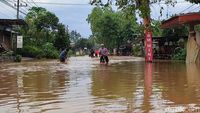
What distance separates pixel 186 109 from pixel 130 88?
436 cm

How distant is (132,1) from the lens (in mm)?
20000

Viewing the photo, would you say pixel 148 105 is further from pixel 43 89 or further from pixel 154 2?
pixel 154 2

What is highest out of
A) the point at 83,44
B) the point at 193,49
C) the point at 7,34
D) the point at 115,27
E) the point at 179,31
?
the point at 115,27

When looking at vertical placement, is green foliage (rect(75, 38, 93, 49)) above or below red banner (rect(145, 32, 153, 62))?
above

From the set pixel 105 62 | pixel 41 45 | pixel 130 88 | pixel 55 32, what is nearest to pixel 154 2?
pixel 105 62

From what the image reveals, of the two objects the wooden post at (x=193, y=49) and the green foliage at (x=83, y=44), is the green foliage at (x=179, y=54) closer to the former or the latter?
the wooden post at (x=193, y=49)

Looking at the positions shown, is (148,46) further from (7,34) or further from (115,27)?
(115,27)

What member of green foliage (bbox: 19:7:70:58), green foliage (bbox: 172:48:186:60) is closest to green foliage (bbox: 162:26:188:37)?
green foliage (bbox: 172:48:186:60)

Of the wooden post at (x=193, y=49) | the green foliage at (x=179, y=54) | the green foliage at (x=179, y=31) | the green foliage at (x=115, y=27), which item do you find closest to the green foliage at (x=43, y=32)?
the green foliage at (x=115, y=27)

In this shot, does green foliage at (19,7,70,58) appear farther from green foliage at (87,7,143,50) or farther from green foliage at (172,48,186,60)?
green foliage at (172,48,186,60)

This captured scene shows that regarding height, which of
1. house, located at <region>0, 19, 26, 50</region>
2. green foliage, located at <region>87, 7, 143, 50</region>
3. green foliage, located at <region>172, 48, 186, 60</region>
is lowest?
green foliage, located at <region>172, 48, 186, 60</region>

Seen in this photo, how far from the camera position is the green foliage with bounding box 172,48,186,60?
38650 mm

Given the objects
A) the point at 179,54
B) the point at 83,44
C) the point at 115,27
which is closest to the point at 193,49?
the point at 179,54

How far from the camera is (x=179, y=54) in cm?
3975
